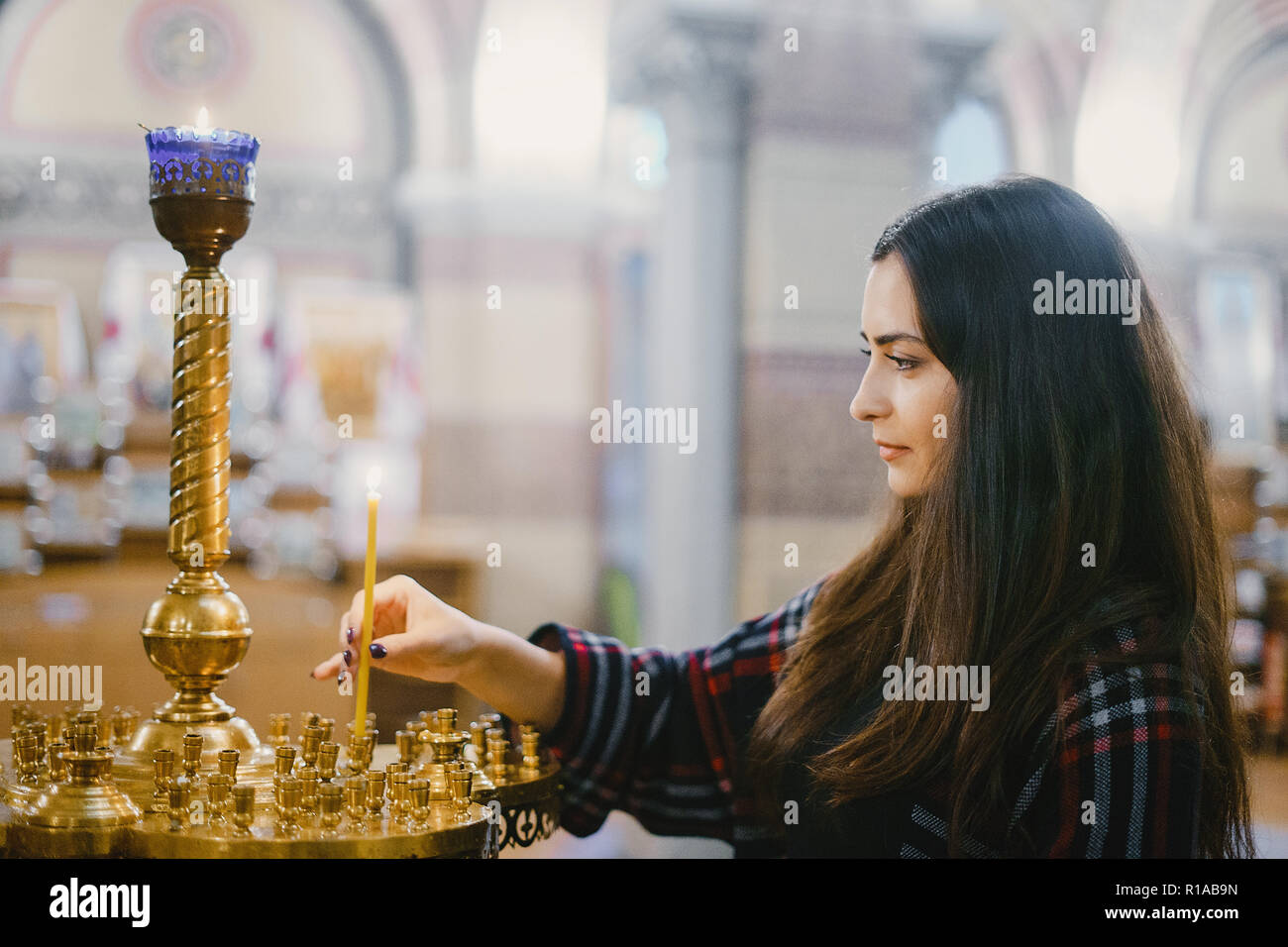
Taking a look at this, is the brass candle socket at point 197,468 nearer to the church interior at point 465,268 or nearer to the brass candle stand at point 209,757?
the brass candle stand at point 209,757

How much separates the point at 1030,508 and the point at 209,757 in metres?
0.98

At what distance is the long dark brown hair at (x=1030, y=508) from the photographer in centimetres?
154

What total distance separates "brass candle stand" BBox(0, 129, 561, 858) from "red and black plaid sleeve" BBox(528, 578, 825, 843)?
10.2 inches

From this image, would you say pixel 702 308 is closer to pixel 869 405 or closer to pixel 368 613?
pixel 869 405

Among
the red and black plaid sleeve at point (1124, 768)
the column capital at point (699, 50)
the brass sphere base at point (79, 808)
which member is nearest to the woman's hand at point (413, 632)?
the brass sphere base at point (79, 808)

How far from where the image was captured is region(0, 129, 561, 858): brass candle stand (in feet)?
4.24

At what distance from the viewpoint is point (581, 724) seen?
73.9 inches

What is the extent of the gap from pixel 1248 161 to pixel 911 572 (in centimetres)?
982

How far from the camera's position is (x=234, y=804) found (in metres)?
1.30

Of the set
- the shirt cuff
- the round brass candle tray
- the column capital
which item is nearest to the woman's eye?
the shirt cuff

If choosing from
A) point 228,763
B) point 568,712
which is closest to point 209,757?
point 228,763

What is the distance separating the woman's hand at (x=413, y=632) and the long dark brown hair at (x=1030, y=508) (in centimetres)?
47

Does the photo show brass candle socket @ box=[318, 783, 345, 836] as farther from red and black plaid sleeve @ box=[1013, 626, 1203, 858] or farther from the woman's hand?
red and black plaid sleeve @ box=[1013, 626, 1203, 858]
